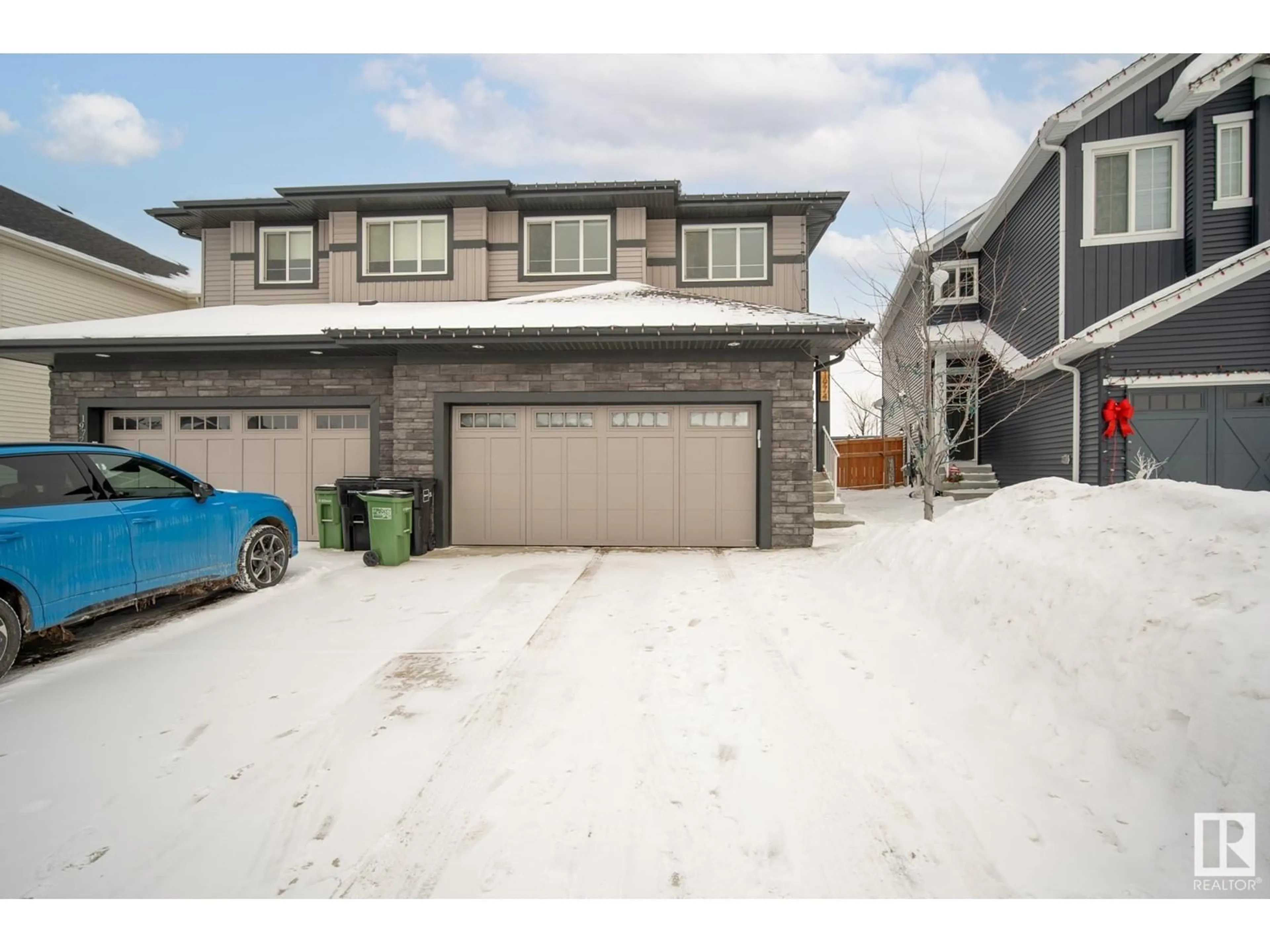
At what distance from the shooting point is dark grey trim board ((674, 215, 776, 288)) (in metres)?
12.6

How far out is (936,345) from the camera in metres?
9.77

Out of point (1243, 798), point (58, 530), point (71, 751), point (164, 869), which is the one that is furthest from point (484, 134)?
point (1243, 798)

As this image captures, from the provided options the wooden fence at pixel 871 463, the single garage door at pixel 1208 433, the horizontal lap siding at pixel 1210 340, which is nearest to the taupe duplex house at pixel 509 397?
the horizontal lap siding at pixel 1210 340

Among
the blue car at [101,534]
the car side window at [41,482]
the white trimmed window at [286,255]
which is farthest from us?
the white trimmed window at [286,255]

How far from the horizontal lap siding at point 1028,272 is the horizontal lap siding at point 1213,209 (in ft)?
6.95

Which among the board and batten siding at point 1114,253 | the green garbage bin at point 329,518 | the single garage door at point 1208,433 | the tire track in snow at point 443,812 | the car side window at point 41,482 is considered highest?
the board and batten siding at point 1114,253

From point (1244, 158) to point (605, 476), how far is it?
1242cm

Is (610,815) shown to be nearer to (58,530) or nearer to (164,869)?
(164,869)

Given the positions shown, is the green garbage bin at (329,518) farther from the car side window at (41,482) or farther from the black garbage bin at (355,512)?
the car side window at (41,482)

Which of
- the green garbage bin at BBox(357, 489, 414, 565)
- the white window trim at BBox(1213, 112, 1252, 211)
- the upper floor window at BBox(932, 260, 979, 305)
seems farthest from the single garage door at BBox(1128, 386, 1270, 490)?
the green garbage bin at BBox(357, 489, 414, 565)

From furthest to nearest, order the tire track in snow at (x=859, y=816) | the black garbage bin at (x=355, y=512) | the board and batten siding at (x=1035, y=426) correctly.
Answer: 1. the board and batten siding at (x=1035, y=426)
2. the black garbage bin at (x=355, y=512)
3. the tire track in snow at (x=859, y=816)

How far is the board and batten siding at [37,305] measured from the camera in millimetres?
14211

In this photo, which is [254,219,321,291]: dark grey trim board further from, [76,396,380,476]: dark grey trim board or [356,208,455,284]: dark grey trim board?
[76,396,380,476]: dark grey trim board

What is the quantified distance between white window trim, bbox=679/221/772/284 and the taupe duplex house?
532 mm
